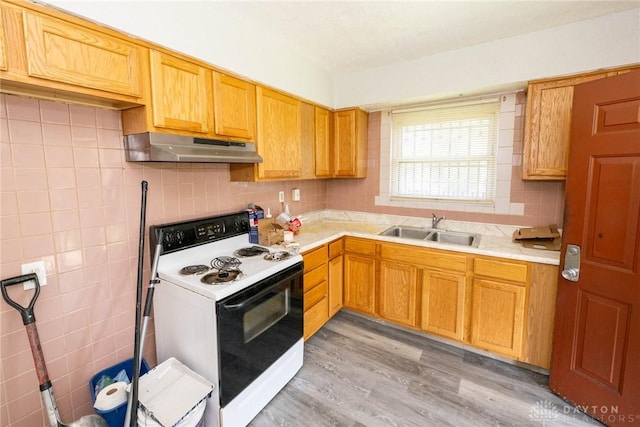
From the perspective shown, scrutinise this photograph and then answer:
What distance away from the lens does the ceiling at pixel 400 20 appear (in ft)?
5.80

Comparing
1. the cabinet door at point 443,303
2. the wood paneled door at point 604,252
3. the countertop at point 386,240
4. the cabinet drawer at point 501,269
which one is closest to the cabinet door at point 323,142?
the countertop at point 386,240

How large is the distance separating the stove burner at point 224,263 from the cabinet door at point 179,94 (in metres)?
0.83

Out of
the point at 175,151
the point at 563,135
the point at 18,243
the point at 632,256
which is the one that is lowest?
the point at 632,256

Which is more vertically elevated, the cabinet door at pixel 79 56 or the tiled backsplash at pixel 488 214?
the cabinet door at pixel 79 56

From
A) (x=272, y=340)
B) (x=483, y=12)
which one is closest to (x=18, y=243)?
(x=272, y=340)

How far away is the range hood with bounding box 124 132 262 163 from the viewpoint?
1.48 m

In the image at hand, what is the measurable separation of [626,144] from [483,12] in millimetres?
1147

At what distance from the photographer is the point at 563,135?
80.0 inches

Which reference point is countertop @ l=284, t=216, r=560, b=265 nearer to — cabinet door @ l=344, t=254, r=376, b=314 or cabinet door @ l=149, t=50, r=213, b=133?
cabinet door @ l=344, t=254, r=376, b=314

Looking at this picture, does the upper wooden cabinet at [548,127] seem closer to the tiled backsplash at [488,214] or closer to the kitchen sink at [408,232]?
the tiled backsplash at [488,214]

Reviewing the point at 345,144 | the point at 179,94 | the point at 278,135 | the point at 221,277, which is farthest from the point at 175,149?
the point at 345,144

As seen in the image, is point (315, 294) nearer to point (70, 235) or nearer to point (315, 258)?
point (315, 258)

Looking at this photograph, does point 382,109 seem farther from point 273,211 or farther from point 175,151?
point 175,151

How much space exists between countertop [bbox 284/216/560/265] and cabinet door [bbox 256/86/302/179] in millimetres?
605
